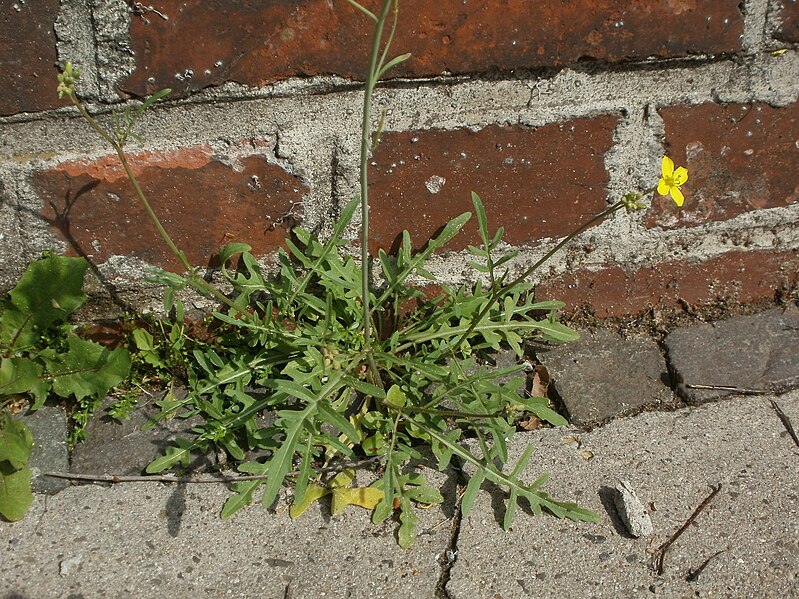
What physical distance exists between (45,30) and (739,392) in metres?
1.60

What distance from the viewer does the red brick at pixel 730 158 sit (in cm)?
159

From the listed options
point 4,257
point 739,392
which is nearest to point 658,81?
point 739,392

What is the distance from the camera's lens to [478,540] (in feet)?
4.71

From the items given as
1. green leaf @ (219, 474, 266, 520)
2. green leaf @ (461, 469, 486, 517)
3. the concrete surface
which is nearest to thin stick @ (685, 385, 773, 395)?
the concrete surface

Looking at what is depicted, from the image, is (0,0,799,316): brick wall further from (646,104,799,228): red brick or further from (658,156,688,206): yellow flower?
(658,156,688,206): yellow flower

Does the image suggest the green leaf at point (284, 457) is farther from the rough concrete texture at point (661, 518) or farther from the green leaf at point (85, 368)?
the green leaf at point (85, 368)

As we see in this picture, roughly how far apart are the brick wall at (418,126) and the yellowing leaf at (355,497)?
53cm

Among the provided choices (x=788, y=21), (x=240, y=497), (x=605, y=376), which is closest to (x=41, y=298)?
(x=240, y=497)

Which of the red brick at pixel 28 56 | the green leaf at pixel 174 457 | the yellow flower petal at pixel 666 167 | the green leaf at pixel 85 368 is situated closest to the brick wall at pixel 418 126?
the red brick at pixel 28 56

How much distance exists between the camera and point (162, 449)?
1.59m

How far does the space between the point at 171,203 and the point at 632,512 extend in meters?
1.11

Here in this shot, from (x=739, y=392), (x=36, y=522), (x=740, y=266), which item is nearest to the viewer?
(x=36, y=522)

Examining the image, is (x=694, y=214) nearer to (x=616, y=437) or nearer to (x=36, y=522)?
(x=616, y=437)

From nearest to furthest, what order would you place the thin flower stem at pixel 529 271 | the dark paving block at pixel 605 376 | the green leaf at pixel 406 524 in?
the thin flower stem at pixel 529 271, the green leaf at pixel 406 524, the dark paving block at pixel 605 376
